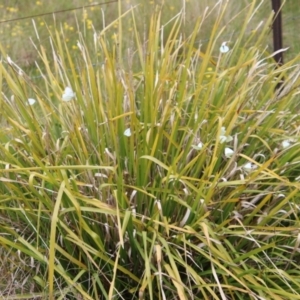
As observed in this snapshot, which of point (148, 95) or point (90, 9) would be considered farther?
point (90, 9)

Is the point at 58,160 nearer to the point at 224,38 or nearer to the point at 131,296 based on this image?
the point at 131,296

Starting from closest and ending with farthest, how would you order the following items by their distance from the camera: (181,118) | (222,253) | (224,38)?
(222,253), (181,118), (224,38)

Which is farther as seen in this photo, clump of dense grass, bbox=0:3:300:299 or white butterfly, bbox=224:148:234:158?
white butterfly, bbox=224:148:234:158

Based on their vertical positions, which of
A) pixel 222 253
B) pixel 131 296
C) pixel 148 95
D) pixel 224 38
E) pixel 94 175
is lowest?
pixel 224 38

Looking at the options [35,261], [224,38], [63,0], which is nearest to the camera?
[35,261]

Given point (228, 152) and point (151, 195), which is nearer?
point (151, 195)

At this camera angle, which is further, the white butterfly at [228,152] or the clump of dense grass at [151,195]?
the white butterfly at [228,152]

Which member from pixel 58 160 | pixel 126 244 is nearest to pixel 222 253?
pixel 126 244

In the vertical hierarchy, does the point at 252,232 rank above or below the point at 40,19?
above
